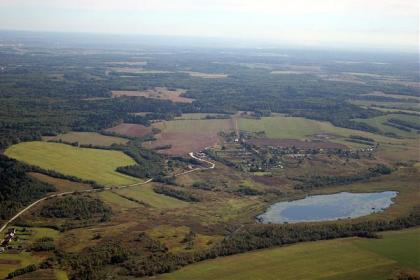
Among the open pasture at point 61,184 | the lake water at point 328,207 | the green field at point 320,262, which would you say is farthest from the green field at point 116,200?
the green field at point 320,262

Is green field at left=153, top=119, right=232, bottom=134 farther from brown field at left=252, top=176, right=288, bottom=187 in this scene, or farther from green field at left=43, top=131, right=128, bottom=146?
brown field at left=252, top=176, right=288, bottom=187

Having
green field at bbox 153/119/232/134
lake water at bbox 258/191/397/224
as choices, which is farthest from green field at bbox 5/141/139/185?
green field at bbox 153/119/232/134

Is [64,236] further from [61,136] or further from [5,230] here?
[61,136]

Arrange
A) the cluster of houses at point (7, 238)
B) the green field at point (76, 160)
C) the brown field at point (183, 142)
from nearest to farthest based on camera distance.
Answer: the cluster of houses at point (7, 238)
the green field at point (76, 160)
the brown field at point (183, 142)

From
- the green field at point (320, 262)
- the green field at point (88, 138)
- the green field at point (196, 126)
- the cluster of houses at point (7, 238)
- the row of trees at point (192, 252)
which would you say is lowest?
the green field at point (320, 262)

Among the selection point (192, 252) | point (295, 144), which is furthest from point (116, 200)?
point (295, 144)

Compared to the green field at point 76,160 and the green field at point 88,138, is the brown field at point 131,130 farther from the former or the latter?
the green field at point 76,160

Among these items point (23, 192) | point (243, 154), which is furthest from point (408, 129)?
point (23, 192)
